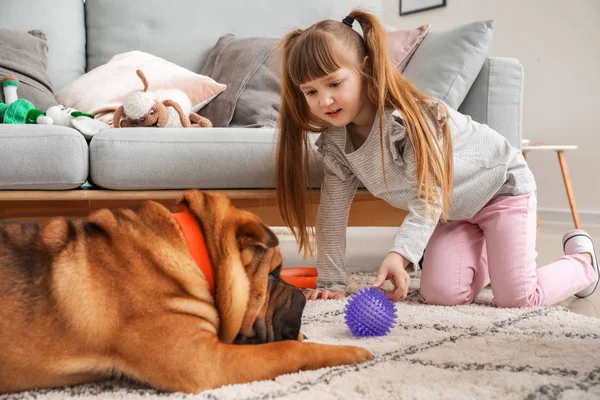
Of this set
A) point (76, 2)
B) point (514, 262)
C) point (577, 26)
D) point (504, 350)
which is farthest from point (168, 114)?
point (577, 26)

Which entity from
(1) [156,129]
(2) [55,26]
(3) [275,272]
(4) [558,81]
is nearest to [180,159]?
(1) [156,129]

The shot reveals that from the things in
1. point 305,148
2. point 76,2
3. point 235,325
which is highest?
point 76,2

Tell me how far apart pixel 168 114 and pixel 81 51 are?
41.8 inches

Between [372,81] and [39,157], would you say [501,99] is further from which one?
[39,157]

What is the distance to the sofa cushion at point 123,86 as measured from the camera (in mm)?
2816

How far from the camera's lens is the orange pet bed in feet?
7.29

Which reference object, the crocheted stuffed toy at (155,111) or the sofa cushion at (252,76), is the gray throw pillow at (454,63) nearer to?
the sofa cushion at (252,76)

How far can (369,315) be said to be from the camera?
1516 millimetres

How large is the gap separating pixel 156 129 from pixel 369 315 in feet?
3.80

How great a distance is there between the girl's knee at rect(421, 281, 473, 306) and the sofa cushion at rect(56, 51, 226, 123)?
1414mm

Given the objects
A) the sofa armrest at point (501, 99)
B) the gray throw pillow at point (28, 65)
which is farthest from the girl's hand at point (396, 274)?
the gray throw pillow at point (28, 65)

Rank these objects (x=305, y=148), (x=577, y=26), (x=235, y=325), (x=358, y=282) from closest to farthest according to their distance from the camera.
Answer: (x=235, y=325)
(x=305, y=148)
(x=358, y=282)
(x=577, y=26)

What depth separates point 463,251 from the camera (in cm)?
211

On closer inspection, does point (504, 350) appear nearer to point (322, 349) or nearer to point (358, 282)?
point (322, 349)
